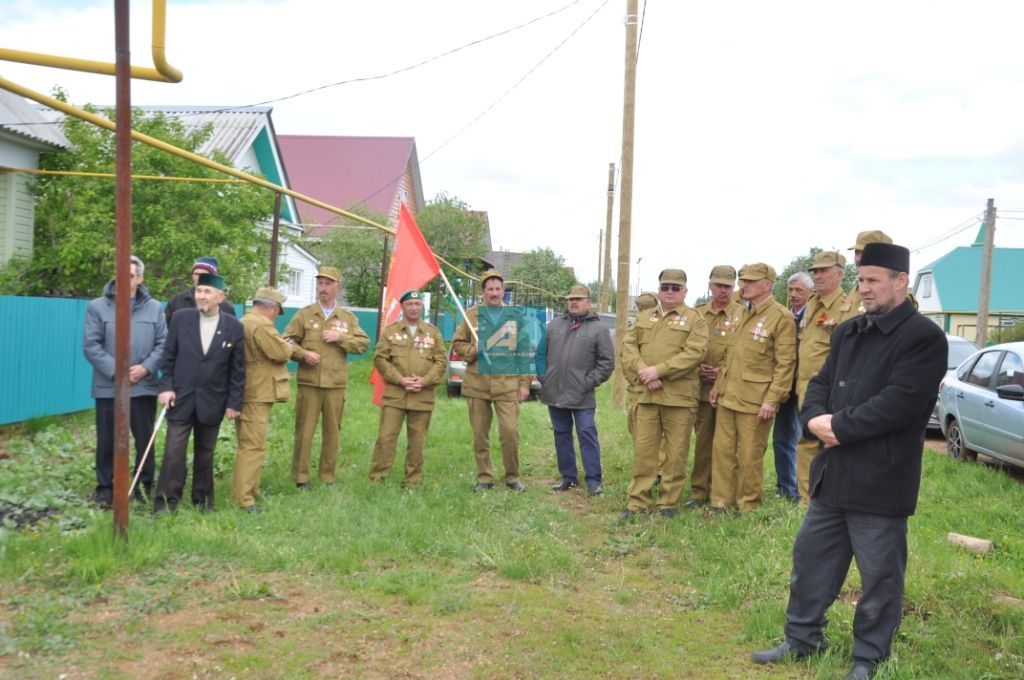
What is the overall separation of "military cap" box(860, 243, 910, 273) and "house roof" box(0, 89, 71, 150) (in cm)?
1311

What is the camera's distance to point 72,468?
7426 mm

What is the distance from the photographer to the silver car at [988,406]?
8.69 m

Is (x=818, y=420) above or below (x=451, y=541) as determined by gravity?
above

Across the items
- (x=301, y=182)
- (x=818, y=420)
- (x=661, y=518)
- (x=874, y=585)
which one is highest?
Answer: (x=301, y=182)

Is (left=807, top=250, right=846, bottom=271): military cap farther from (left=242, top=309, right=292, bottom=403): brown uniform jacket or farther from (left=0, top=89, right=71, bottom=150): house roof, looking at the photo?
(left=0, top=89, right=71, bottom=150): house roof

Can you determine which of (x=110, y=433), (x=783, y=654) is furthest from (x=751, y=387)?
(x=110, y=433)

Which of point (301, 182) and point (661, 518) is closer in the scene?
point (661, 518)

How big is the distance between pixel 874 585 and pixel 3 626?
13.7 feet

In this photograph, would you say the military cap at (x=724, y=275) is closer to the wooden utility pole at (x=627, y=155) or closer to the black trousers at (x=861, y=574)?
the black trousers at (x=861, y=574)

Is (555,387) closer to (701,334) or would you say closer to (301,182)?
(701,334)

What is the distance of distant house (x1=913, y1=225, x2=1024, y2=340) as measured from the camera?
1785 inches

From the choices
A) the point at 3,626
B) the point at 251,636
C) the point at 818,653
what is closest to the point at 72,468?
the point at 3,626

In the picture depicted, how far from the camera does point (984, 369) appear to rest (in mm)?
10023

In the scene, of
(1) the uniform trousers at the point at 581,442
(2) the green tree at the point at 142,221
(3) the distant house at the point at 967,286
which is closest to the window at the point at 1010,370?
(1) the uniform trousers at the point at 581,442
